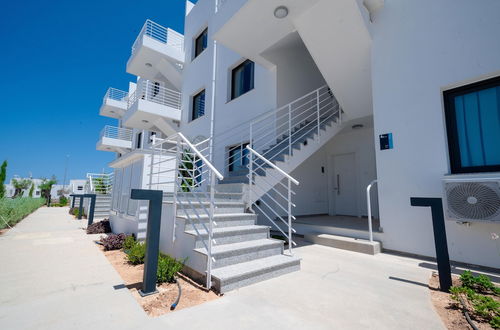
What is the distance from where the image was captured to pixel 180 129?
12.3m

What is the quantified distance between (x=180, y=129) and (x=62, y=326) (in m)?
11.0

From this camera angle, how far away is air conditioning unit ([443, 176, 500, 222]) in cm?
330

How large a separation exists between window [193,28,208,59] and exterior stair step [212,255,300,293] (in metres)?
11.0

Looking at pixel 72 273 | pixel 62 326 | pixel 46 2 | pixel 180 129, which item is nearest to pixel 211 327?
pixel 62 326

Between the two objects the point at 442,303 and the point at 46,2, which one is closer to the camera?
the point at 442,303

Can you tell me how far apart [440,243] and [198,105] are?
10783 millimetres

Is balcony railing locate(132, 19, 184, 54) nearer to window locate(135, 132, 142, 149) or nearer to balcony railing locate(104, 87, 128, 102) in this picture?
window locate(135, 132, 142, 149)

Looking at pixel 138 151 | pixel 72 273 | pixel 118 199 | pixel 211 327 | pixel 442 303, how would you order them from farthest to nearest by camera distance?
pixel 118 199 → pixel 138 151 → pixel 72 273 → pixel 442 303 → pixel 211 327

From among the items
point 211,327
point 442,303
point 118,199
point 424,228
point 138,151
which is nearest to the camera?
point 211,327

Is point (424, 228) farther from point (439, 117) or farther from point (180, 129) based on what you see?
point (180, 129)

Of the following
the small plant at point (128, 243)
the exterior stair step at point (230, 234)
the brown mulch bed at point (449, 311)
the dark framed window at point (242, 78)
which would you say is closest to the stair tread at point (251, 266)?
the exterior stair step at point (230, 234)

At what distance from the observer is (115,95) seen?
19.7m

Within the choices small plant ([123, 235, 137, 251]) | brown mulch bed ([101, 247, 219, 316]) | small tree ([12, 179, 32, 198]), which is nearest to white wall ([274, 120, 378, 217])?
small plant ([123, 235, 137, 251])

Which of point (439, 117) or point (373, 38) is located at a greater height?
point (373, 38)
